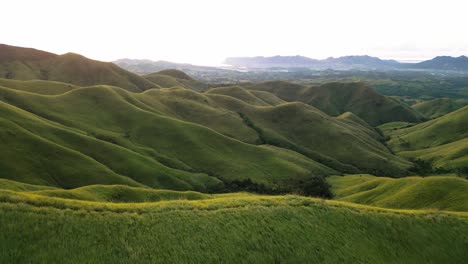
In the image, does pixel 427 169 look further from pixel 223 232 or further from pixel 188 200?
pixel 223 232

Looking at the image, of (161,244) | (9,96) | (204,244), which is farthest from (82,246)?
(9,96)

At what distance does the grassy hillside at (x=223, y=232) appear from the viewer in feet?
72.6

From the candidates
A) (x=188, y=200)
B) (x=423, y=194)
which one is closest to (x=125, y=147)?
(x=423, y=194)

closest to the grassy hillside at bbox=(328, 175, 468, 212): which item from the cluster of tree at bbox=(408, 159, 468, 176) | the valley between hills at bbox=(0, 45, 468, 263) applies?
the valley between hills at bbox=(0, 45, 468, 263)

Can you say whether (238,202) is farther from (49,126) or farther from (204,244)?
(49,126)

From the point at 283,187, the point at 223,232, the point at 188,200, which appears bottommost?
the point at 283,187

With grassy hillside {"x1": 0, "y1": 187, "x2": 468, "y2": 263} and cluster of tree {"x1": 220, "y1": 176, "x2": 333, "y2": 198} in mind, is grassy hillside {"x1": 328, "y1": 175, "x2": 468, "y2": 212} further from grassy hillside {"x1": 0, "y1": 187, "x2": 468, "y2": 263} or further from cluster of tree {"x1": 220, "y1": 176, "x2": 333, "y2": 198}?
grassy hillside {"x1": 0, "y1": 187, "x2": 468, "y2": 263}

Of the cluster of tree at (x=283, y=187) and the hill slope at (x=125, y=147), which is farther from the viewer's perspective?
the cluster of tree at (x=283, y=187)

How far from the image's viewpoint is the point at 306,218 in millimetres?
Result: 30656

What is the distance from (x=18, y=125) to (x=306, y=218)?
10551 cm

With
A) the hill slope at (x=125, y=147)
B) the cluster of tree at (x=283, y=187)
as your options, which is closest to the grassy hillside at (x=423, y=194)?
the cluster of tree at (x=283, y=187)

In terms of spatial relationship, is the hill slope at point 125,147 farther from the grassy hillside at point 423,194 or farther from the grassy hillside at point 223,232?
the grassy hillside at point 223,232

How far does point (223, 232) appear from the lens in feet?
86.6

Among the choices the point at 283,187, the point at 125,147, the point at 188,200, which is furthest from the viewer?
the point at 125,147
